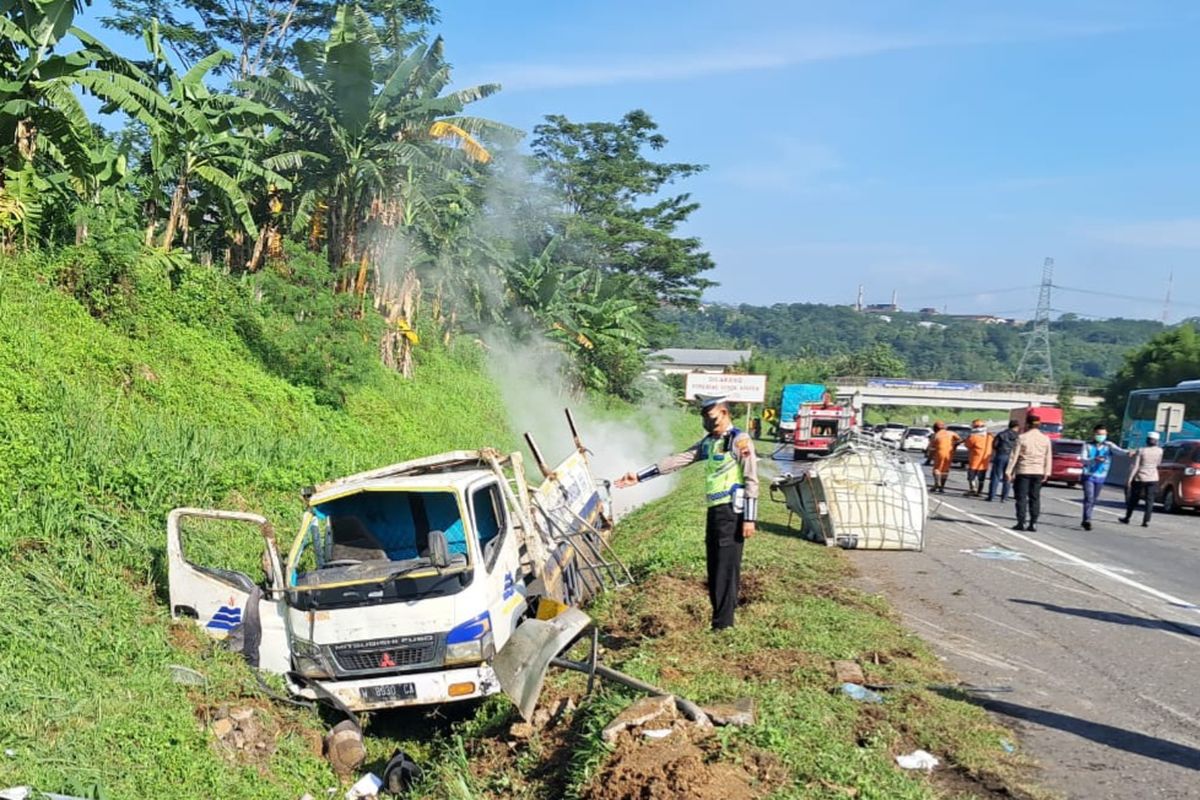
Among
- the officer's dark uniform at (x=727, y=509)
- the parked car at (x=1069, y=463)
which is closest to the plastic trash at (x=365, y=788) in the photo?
the officer's dark uniform at (x=727, y=509)

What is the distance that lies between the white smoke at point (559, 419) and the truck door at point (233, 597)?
17386 mm

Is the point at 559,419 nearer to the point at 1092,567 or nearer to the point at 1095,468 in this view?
the point at 1095,468

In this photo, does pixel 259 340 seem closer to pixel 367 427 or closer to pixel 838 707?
pixel 367 427

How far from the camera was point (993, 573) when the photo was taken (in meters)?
11.8

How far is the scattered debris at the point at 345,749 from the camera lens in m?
7.75

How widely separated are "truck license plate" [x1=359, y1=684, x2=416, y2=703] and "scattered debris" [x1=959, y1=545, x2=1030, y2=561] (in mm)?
8015

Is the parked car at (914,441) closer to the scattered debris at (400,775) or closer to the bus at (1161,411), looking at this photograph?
the bus at (1161,411)

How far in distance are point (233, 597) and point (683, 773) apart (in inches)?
194

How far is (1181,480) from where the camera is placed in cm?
2325

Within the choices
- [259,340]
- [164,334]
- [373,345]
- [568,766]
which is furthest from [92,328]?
[568,766]

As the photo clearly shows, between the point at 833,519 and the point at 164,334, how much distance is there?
10924 mm

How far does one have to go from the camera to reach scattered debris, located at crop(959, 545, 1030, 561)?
13039 mm

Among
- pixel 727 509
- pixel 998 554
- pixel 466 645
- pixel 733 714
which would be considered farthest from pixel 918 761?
pixel 998 554

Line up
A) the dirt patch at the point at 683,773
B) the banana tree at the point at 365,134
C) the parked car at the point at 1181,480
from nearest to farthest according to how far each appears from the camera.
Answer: the dirt patch at the point at 683,773
the banana tree at the point at 365,134
the parked car at the point at 1181,480
